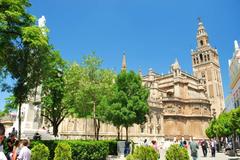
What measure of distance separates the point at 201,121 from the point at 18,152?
75.6 metres

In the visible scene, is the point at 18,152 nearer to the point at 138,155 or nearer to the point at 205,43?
the point at 138,155

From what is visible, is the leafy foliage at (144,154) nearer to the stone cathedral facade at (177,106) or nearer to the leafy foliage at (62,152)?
the leafy foliage at (62,152)

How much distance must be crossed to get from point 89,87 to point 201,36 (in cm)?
9100

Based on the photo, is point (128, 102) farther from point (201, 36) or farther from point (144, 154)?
point (201, 36)

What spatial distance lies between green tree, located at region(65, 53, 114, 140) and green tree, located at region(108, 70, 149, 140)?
1733mm

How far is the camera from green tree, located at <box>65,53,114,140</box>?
27266 mm

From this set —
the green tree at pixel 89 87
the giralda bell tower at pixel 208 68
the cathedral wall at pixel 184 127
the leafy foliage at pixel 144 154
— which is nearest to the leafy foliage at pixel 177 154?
the leafy foliage at pixel 144 154

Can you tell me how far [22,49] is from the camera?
52.6ft

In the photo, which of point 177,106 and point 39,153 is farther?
point 177,106

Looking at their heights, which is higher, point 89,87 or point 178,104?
point 178,104

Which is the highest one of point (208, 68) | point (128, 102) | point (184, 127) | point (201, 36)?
point (201, 36)

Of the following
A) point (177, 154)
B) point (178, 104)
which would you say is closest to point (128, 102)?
point (177, 154)

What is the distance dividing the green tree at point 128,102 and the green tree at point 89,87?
5.69ft

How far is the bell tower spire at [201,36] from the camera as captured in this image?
106588mm
